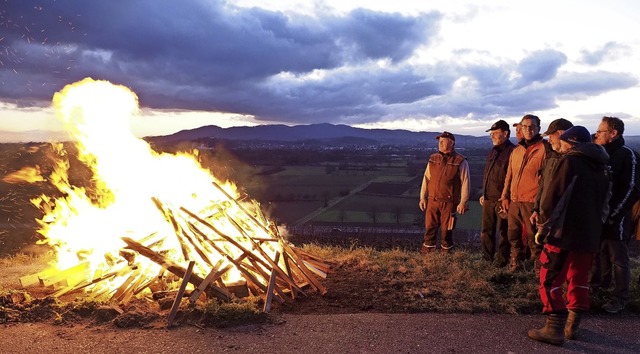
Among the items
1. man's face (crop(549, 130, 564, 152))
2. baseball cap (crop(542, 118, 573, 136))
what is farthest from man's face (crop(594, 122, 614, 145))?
man's face (crop(549, 130, 564, 152))

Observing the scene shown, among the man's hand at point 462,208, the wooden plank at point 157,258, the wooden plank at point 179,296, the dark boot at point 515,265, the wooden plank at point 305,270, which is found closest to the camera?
the wooden plank at point 179,296

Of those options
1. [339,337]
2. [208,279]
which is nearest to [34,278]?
[208,279]

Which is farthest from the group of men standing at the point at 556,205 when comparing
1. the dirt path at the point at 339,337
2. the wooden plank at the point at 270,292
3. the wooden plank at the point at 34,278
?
the wooden plank at the point at 34,278

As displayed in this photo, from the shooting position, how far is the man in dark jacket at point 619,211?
228 inches

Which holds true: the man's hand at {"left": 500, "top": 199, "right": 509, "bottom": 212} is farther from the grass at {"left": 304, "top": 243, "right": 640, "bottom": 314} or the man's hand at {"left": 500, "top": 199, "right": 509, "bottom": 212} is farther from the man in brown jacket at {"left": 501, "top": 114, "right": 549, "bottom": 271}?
the grass at {"left": 304, "top": 243, "right": 640, "bottom": 314}

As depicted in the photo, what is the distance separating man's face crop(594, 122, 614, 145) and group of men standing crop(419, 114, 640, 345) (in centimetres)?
1

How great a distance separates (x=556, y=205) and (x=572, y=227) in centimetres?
27

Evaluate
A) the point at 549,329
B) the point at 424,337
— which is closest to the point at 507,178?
the point at 549,329

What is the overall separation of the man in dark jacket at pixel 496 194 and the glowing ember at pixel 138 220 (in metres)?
3.42

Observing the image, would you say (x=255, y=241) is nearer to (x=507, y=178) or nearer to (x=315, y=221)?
(x=507, y=178)

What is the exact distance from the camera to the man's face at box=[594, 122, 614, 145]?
609 centimetres

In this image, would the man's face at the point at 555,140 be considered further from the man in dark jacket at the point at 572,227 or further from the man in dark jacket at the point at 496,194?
the man in dark jacket at the point at 572,227

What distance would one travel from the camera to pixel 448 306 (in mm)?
5809

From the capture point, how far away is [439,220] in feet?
28.2
